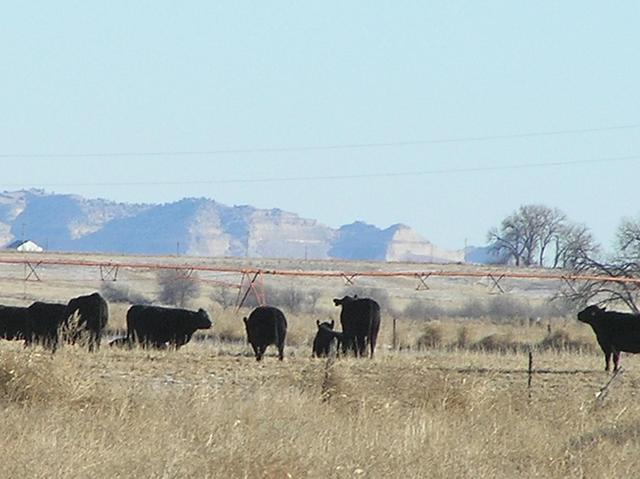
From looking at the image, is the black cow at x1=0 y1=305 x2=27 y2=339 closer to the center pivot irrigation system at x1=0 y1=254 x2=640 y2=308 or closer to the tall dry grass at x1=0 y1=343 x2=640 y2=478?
the tall dry grass at x1=0 y1=343 x2=640 y2=478

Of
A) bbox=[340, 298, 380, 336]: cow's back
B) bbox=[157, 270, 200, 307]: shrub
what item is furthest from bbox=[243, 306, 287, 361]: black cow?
bbox=[157, 270, 200, 307]: shrub

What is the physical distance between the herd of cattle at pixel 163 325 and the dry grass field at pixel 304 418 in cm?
185

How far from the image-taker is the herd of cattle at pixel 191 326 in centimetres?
2970

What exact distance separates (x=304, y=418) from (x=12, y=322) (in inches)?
559

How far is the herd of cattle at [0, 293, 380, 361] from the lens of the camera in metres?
30.5

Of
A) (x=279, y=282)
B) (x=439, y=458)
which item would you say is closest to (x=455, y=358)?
(x=439, y=458)

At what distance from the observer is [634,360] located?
3306cm

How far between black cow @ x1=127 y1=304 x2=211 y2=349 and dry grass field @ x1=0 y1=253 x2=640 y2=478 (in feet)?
14.8

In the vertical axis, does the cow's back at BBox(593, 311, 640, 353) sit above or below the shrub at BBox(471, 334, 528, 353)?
above

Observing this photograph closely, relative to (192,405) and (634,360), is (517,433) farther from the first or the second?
(634,360)

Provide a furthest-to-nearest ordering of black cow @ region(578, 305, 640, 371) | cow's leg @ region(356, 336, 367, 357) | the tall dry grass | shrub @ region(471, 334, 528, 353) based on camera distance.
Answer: shrub @ region(471, 334, 528, 353) → cow's leg @ region(356, 336, 367, 357) → black cow @ region(578, 305, 640, 371) → the tall dry grass

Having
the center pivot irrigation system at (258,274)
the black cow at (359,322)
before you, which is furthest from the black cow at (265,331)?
the center pivot irrigation system at (258,274)

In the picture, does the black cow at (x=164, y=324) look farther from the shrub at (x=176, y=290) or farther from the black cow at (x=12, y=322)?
the shrub at (x=176, y=290)

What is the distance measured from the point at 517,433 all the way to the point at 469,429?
553 mm
